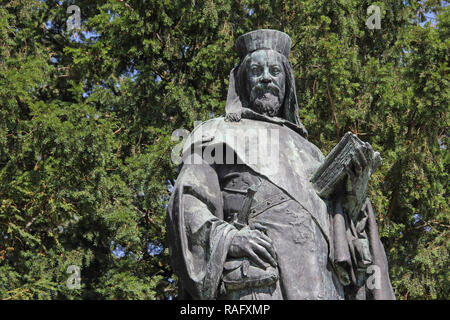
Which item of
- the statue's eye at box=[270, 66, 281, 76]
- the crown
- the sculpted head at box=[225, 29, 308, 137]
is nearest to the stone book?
the sculpted head at box=[225, 29, 308, 137]

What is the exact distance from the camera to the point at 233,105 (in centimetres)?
682

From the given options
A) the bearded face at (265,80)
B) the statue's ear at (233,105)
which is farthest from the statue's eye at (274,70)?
the statue's ear at (233,105)

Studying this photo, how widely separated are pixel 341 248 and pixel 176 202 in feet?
3.81

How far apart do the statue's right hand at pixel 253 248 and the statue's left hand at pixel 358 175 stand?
0.75 meters

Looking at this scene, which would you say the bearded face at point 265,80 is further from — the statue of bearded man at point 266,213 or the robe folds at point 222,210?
the robe folds at point 222,210

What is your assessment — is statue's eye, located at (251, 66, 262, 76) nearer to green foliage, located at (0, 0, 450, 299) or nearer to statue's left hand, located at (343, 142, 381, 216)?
statue's left hand, located at (343, 142, 381, 216)

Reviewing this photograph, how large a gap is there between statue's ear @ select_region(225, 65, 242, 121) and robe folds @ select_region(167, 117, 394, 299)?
0.18ft

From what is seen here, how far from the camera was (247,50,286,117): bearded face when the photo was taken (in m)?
6.67

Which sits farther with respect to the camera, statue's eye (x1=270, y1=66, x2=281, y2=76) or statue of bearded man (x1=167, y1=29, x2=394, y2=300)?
statue's eye (x1=270, y1=66, x2=281, y2=76)

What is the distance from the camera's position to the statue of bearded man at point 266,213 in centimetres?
581

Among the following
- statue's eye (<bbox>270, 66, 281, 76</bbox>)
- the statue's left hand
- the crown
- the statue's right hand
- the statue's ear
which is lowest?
the statue's right hand

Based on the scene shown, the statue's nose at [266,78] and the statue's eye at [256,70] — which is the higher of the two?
the statue's eye at [256,70]

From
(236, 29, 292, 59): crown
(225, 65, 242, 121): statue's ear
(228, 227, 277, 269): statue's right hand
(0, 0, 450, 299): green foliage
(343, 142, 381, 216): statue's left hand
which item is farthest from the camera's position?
(0, 0, 450, 299): green foliage

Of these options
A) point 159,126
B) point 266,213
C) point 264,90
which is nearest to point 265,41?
point 264,90
